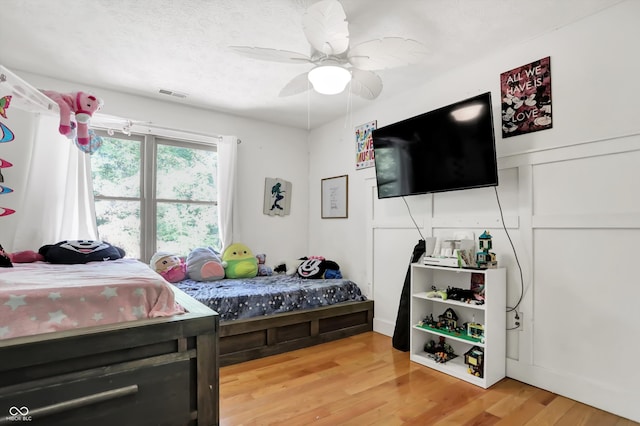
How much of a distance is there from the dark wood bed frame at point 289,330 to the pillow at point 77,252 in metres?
1.07

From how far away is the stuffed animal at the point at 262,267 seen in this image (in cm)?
370

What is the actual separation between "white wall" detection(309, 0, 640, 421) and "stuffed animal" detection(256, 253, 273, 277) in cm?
204

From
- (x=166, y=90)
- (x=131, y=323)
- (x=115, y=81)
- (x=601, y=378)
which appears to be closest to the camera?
(x=131, y=323)

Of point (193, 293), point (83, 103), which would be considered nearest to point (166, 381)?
point (193, 293)

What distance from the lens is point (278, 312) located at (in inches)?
112

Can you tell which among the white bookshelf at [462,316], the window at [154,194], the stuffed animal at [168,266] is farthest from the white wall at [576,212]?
the window at [154,194]

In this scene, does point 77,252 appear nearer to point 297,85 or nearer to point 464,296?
point 297,85

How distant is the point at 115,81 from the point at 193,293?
2032 mm

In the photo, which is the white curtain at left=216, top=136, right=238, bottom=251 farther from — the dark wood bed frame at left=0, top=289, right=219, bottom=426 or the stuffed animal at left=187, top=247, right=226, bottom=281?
the dark wood bed frame at left=0, top=289, right=219, bottom=426

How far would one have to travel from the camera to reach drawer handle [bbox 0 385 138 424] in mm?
1133

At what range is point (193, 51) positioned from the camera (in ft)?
7.95

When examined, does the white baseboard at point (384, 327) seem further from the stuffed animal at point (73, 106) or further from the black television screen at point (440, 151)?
the stuffed animal at point (73, 106)

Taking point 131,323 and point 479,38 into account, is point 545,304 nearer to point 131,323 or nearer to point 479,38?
point 479,38

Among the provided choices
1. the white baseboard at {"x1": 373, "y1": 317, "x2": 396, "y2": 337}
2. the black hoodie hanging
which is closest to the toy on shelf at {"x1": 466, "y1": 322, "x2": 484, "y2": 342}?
the black hoodie hanging
